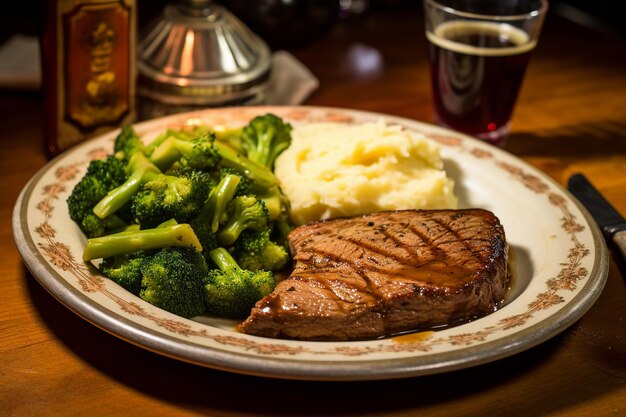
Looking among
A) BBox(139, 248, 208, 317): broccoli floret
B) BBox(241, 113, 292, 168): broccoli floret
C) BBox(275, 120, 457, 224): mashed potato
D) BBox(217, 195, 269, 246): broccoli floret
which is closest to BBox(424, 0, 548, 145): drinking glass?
BBox(275, 120, 457, 224): mashed potato

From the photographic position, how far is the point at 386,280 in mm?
2469

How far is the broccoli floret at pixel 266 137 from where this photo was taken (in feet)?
11.2

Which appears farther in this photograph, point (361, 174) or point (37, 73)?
point (37, 73)

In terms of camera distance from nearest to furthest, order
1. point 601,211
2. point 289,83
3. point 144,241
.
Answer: point 144,241 → point 601,211 → point 289,83

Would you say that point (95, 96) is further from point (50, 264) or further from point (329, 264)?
point (329, 264)

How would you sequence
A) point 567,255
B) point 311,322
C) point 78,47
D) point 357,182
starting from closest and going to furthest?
point 311,322 < point 567,255 < point 357,182 < point 78,47

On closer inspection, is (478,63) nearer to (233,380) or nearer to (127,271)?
(127,271)

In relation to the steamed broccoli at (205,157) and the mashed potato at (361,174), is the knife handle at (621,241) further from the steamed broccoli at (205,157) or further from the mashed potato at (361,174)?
the steamed broccoli at (205,157)

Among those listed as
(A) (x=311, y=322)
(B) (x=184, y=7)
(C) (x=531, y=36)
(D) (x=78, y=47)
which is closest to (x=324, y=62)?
(B) (x=184, y=7)

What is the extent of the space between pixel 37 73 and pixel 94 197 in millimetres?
1889

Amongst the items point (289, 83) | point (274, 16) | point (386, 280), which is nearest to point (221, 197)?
point (386, 280)

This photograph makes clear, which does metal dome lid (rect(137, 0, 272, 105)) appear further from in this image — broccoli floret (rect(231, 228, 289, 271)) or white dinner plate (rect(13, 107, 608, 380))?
broccoli floret (rect(231, 228, 289, 271))

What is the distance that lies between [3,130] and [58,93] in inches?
25.6

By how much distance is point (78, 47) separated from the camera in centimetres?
356
